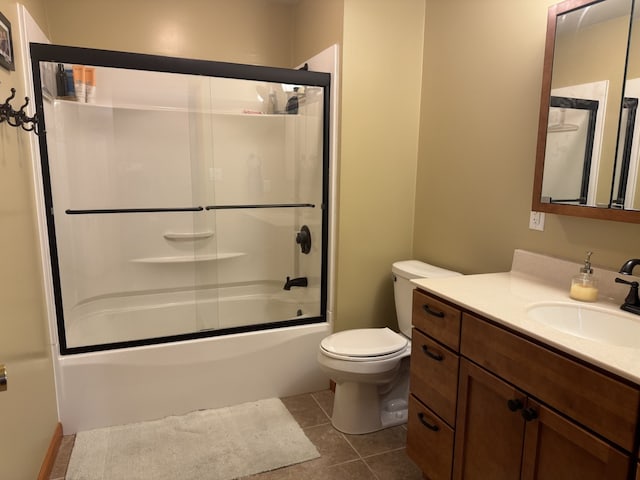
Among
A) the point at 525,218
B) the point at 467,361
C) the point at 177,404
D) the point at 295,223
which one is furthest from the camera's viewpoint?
the point at 295,223

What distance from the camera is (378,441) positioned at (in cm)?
219

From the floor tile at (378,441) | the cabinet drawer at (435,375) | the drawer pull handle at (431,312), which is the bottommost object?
the floor tile at (378,441)

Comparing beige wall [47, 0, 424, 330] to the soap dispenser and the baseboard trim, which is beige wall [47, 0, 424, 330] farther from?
the baseboard trim

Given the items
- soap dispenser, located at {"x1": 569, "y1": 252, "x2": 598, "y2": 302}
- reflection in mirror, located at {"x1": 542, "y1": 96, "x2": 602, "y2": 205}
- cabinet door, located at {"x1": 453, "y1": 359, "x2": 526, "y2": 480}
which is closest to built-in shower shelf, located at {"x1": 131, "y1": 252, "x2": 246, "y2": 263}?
cabinet door, located at {"x1": 453, "y1": 359, "x2": 526, "y2": 480}

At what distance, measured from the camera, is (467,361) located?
1.50 meters

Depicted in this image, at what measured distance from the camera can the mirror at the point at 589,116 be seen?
4.94 ft

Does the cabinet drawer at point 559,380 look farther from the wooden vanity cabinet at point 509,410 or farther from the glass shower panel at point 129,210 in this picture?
the glass shower panel at point 129,210

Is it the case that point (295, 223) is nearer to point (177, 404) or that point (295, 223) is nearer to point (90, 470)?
point (177, 404)

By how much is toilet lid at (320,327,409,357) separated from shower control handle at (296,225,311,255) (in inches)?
27.3

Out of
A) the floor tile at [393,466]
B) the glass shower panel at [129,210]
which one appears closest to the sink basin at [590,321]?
the floor tile at [393,466]

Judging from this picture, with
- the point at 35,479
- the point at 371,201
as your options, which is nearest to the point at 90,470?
the point at 35,479

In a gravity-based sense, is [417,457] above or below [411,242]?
below

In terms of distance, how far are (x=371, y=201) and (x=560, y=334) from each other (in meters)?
1.49

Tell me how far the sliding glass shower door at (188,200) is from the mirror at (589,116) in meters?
1.21
